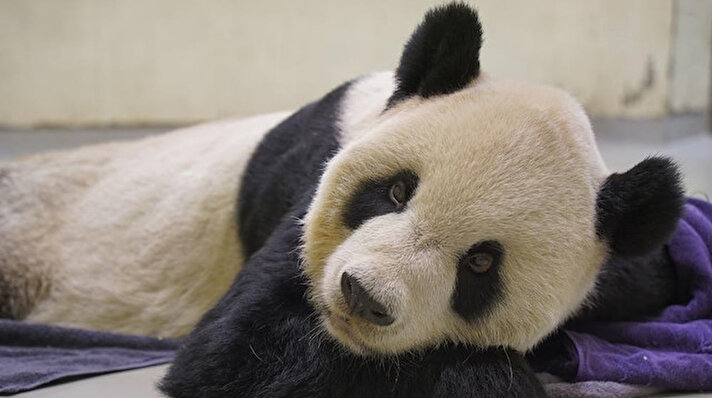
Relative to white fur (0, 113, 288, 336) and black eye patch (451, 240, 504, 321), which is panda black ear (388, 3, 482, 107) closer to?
black eye patch (451, 240, 504, 321)

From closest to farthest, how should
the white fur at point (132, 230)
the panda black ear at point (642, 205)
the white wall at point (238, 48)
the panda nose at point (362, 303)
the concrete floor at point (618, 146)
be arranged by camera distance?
the panda nose at point (362, 303)
the panda black ear at point (642, 205)
the white fur at point (132, 230)
the concrete floor at point (618, 146)
the white wall at point (238, 48)

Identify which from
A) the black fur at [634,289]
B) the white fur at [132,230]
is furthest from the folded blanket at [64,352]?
the black fur at [634,289]

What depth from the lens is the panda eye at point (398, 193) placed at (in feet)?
5.40

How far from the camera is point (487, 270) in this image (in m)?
1.61

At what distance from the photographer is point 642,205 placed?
1.71 meters

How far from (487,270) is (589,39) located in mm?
5324

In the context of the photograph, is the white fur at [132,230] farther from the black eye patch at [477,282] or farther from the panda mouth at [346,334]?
the black eye patch at [477,282]

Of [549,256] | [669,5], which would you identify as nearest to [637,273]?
[549,256]

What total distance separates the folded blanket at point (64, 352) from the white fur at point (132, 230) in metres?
0.18

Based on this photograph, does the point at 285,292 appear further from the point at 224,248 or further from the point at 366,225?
the point at 224,248

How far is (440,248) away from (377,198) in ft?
0.63

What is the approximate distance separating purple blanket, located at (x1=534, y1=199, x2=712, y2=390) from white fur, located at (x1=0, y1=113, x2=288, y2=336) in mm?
1045

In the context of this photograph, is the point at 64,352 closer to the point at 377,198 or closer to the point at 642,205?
the point at 377,198

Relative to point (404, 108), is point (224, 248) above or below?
below
